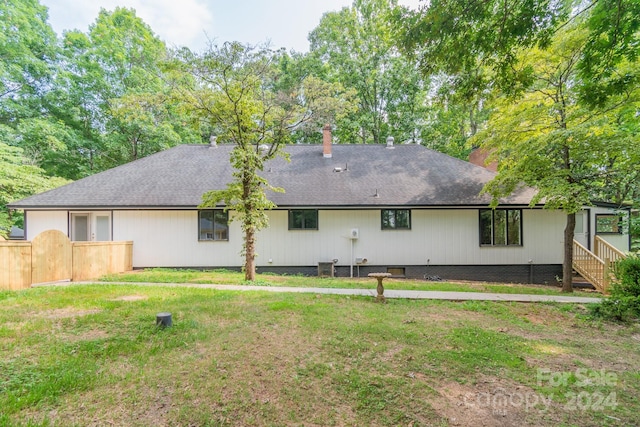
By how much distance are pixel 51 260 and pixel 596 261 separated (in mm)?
17035

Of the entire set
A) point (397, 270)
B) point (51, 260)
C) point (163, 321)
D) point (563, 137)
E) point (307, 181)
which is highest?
point (563, 137)

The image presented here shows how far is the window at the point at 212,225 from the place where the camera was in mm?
11508

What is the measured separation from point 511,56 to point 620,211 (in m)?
11.2

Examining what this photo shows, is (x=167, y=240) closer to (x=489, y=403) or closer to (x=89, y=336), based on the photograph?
(x=89, y=336)

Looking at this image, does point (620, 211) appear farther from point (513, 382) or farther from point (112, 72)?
point (112, 72)

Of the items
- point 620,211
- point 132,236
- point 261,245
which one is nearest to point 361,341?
point 261,245

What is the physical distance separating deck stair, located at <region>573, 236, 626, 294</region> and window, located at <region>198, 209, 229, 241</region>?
1325cm

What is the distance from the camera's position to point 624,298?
5.85 meters

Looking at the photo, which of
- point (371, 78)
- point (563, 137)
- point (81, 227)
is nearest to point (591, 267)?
point (563, 137)

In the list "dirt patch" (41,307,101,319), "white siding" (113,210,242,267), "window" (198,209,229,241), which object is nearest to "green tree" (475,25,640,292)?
"window" (198,209,229,241)

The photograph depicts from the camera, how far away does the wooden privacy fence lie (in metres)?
7.17

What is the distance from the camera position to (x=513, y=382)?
11.0 ft

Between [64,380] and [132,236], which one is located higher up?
[132,236]

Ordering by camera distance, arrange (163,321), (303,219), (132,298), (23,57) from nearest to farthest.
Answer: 1. (163,321)
2. (132,298)
3. (303,219)
4. (23,57)
